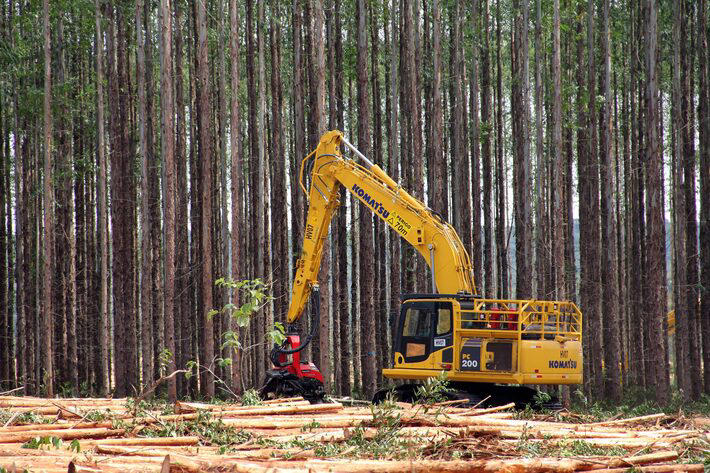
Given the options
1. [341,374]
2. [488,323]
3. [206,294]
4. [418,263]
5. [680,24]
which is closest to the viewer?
[488,323]

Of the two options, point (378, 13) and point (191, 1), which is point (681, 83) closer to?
point (378, 13)

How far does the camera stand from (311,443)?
7777 mm

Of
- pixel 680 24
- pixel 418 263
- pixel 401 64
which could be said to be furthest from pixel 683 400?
pixel 401 64

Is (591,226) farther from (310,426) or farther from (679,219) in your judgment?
(310,426)

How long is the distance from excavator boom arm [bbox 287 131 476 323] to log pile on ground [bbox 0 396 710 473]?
14.5ft

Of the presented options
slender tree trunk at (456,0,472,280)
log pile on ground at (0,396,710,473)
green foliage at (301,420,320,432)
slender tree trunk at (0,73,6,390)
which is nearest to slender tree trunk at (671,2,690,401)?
slender tree trunk at (456,0,472,280)

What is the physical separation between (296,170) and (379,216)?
13166 millimetres

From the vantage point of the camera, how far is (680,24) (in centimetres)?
2162

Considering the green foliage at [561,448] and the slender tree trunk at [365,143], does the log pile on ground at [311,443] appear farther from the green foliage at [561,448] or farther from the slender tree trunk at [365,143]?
the slender tree trunk at [365,143]

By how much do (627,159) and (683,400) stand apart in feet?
36.3

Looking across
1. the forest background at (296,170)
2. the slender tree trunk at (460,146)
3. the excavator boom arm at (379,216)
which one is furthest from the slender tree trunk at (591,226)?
the excavator boom arm at (379,216)

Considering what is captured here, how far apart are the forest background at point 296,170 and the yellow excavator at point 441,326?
10.8ft

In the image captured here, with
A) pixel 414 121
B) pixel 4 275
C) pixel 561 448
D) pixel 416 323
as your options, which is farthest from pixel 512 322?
pixel 4 275

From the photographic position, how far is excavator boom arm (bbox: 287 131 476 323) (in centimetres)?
1455
